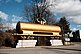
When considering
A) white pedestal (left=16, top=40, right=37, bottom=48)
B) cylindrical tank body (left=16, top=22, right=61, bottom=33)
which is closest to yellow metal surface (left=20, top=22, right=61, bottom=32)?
cylindrical tank body (left=16, top=22, right=61, bottom=33)

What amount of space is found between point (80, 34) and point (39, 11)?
37995 mm

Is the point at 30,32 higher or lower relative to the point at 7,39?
higher

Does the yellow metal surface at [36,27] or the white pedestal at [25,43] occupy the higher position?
the yellow metal surface at [36,27]

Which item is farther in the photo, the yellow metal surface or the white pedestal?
the yellow metal surface

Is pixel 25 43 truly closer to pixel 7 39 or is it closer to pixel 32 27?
pixel 32 27

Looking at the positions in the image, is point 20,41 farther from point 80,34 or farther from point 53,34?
point 80,34

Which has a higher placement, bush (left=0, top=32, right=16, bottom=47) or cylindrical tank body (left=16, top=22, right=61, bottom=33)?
cylindrical tank body (left=16, top=22, right=61, bottom=33)

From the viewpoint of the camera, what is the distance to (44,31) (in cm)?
2984

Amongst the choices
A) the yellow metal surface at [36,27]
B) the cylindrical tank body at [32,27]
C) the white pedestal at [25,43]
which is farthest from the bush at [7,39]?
the yellow metal surface at [36,27]

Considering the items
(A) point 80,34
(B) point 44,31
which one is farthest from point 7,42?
(A) point 80,34

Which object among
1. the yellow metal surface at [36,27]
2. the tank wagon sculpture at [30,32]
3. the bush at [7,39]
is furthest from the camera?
the bush at [7,39]

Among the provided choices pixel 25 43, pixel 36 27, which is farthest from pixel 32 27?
pixel 25 43

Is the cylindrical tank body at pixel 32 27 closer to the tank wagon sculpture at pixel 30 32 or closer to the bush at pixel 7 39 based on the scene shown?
the tank wagon sculpture at pixel 30 32

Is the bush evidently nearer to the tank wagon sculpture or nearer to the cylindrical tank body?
the tank wagon sculpture
